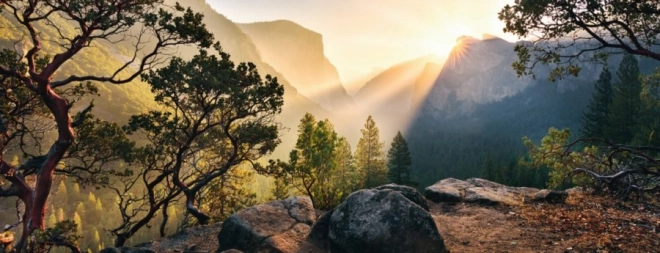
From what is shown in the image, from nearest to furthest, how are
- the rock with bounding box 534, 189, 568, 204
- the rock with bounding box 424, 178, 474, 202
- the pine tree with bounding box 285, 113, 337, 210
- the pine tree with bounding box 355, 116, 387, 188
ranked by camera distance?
1. the rock with bounding box 534, 189, 568, 204
2. the rock with bounding box 424, 178, 474, 202
3. the pine tree with bounding box 285, 113, 337, 210
4. the pine tree with bounding box 355, 116, 387, 188

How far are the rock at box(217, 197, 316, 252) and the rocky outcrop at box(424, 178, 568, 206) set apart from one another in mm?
7868

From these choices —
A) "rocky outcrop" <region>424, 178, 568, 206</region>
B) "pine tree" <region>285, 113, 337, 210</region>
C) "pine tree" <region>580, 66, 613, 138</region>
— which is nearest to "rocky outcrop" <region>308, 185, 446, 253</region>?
"rocky outcrop" <region>424, 178, 568, 206</region>

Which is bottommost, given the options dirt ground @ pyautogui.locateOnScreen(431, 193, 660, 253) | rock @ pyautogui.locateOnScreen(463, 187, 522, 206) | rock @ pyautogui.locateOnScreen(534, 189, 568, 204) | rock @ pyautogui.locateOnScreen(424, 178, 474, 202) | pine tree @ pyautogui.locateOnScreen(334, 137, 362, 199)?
dirt ground @ pyautogui.locateOnScreen(431, 193, 660, 253)

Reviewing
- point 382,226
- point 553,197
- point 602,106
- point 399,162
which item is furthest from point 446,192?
point 602,106

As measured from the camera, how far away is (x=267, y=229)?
41.6 feet

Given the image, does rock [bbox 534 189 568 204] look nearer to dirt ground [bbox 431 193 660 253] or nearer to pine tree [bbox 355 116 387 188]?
dirt ground [bbox 431 193 660 253]

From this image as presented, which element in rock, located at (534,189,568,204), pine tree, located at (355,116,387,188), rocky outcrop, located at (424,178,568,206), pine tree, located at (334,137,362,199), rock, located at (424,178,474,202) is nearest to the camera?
rock, located at (534,189,568,204)

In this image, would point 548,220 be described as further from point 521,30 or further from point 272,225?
point 272,225

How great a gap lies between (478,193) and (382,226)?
33.1ft

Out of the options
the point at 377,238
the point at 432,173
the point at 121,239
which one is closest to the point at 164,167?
the point at 121,239

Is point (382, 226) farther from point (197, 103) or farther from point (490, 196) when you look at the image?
point (197, 103)

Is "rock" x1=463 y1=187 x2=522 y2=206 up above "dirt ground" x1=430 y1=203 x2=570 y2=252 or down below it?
above

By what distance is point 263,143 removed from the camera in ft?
69.5

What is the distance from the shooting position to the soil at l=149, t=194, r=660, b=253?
10297mm
